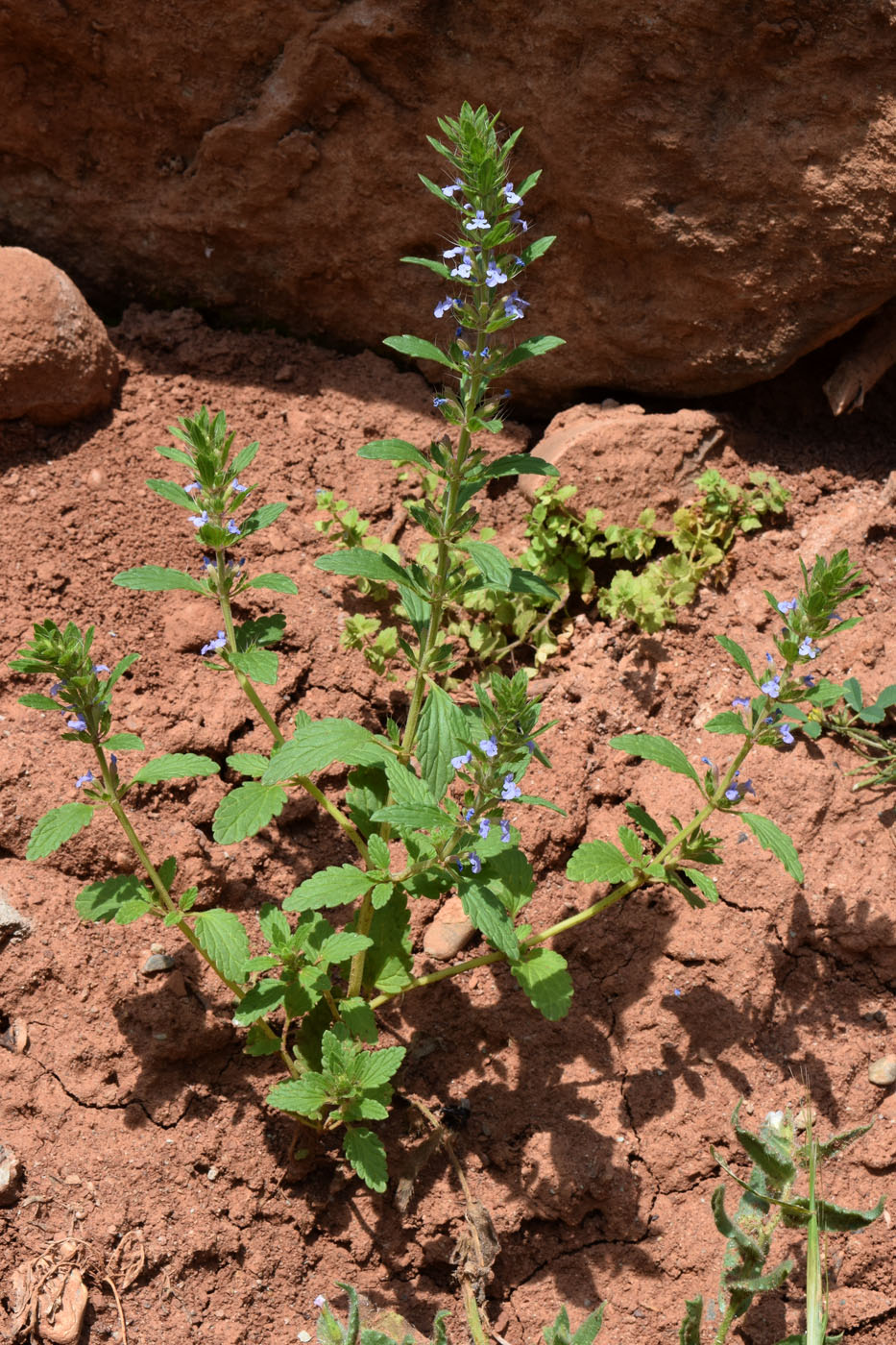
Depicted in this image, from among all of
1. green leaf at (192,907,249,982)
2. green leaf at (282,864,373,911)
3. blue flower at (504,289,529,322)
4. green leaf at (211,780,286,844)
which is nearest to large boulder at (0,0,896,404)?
blue flower at (504,289,529,322)

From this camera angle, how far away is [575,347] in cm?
493

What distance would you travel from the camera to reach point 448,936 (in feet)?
12.2

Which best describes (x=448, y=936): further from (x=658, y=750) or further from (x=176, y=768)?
(x=176, y=768)

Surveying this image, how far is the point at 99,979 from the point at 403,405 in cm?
283

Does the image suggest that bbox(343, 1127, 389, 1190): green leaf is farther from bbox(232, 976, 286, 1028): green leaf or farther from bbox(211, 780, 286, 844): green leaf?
bbox(211, 780, 286, 844): green leaf

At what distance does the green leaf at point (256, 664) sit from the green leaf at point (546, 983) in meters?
1.10

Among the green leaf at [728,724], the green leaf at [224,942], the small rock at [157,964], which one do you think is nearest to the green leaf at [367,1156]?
the green leaf at [224,942]

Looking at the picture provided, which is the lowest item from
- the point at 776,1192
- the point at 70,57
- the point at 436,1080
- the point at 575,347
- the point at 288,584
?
the point at 436,1080

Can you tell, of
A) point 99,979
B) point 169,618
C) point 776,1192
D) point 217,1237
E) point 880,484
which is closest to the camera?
point 776,1192

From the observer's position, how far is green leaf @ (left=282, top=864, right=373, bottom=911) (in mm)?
2898

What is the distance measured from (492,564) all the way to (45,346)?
2.46 metres

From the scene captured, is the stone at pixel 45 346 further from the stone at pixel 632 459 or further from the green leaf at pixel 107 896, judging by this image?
the green leaf at pixel 107 896

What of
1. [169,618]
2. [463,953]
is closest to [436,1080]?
[463,953]

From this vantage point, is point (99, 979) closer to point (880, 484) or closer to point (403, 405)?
point (403, 405)
